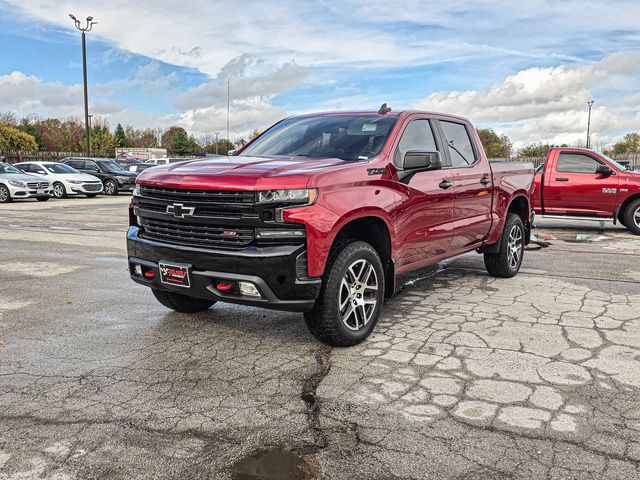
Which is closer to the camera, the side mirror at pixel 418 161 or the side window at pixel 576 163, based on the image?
the side mirror at pixel 418 161

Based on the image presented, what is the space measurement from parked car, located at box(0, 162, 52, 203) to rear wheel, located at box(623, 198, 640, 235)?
1879 centimetres

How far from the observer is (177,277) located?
4414 mm

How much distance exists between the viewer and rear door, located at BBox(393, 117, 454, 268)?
5148 millimetres

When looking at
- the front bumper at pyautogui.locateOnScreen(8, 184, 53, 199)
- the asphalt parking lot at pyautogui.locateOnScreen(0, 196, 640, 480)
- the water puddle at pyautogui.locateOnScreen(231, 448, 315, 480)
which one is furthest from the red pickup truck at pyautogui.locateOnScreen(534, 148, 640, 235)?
the front bumper at pyautogui.locateOnScreen(8, 184, 53, 199)

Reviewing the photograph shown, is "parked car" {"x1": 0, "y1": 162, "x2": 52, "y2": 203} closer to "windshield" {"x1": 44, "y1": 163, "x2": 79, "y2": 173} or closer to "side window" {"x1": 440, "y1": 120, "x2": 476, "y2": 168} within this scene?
"windshield" {"x1": 44, "y1": 163, "x2": 79, "y2": 173}

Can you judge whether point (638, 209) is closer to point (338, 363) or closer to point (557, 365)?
point (557, 365)

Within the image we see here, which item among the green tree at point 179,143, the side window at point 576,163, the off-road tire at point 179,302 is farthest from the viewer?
the green tree at point 179,143

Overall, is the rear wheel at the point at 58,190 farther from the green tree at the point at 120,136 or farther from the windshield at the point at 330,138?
the green tree at the point at 120,136

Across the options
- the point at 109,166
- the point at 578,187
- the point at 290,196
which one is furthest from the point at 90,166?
the point at 290,196

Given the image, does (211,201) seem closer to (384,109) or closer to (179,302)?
(179,302)

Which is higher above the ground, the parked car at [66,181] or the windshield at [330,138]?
the windshield at [330,138]

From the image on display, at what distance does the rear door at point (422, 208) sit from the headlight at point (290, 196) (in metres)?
1.15

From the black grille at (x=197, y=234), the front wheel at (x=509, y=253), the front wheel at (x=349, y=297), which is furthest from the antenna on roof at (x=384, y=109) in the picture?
the front wheel at (x=509, y=253)

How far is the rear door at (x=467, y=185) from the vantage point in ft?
19.9
